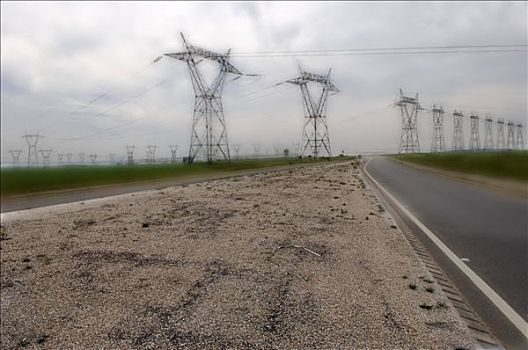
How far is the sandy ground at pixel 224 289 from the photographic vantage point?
4.82 m

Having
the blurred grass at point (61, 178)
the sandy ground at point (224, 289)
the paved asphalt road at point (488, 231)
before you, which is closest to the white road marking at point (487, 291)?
the paved asphalt road at point (488, 231)

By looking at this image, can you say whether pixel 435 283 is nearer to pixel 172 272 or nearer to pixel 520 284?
pixel 520 284

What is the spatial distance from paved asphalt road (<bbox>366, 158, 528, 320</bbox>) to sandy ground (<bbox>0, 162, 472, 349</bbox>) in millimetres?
1026

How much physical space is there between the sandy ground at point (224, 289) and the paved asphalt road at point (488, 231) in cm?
103

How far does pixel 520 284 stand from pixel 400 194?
1527cm

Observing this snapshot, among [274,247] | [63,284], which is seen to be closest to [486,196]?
[274,247]

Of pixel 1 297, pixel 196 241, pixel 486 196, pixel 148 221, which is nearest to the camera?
pixel 1 297

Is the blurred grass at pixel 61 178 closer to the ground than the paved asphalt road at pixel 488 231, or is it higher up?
higher up

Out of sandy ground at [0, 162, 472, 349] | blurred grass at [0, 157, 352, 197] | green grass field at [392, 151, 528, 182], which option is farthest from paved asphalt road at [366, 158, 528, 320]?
blurred grass at [0, 157, 352, 197]

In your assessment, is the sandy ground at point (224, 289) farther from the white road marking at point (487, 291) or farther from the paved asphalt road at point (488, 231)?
the paved asphalt road at point (488, 231)

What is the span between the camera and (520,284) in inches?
250

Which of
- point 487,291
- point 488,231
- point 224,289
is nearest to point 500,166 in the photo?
point 488,231

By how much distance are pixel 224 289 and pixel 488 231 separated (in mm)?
7411

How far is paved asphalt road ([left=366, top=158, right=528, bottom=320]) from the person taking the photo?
258 inches
